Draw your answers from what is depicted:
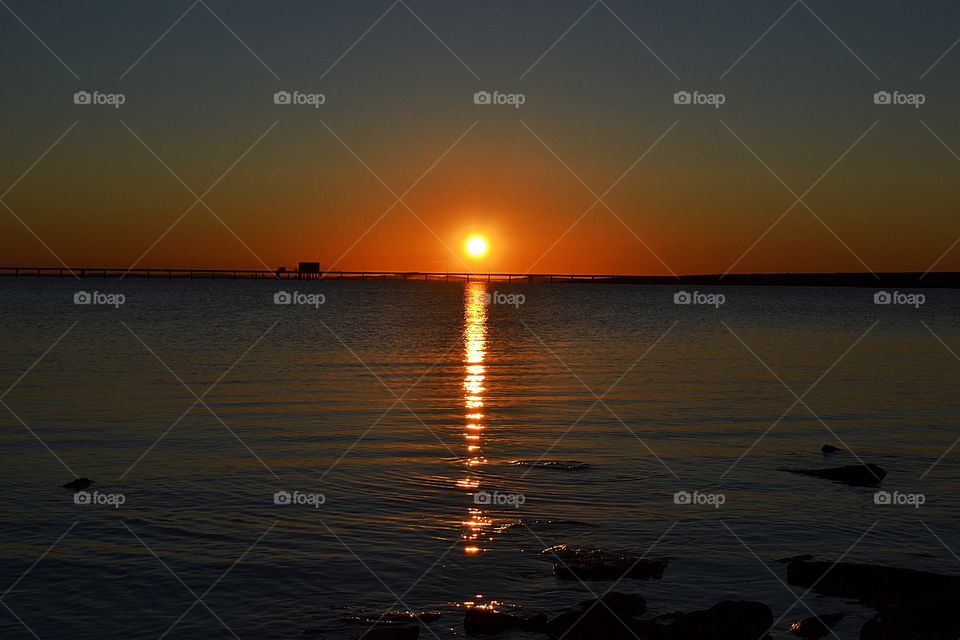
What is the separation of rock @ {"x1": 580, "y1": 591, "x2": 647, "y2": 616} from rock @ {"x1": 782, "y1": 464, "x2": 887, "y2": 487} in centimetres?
1006

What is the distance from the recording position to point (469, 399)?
35969mm

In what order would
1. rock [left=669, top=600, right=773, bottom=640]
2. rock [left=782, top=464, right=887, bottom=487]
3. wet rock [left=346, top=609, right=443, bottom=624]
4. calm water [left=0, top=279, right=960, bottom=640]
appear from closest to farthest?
rock [left=669, top=600, right=773, bottom=640], wet rock [left=346, top=609, right=443, bottom=624], calm water [left=0, top=279, right=960, bottom=640], rock [left=782, top=464, right=887, bottom=487]

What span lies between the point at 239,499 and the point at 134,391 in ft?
62.6

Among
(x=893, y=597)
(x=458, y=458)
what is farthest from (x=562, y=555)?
(x=458, y=458)

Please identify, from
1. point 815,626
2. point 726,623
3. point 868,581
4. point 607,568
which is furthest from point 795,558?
point 726,623

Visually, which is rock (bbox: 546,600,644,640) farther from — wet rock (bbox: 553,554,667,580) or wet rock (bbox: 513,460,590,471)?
wet rock (bbox: 513,460,590,471)

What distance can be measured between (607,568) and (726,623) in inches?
114

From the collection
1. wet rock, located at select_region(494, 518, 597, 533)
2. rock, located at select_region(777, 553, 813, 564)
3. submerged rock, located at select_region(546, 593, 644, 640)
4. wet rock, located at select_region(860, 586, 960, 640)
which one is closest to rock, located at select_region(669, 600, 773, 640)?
submerged rock, located at select_region(546, 593, 644, 640)

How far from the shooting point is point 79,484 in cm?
1933

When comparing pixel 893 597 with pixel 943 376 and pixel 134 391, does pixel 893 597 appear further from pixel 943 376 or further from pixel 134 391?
pixel 943 376

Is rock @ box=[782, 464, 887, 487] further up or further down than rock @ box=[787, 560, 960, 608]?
further up

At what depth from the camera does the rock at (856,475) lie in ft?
68.7

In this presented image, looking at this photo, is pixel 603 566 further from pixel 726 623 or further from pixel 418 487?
pixel 418 487

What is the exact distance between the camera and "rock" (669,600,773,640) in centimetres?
1144
